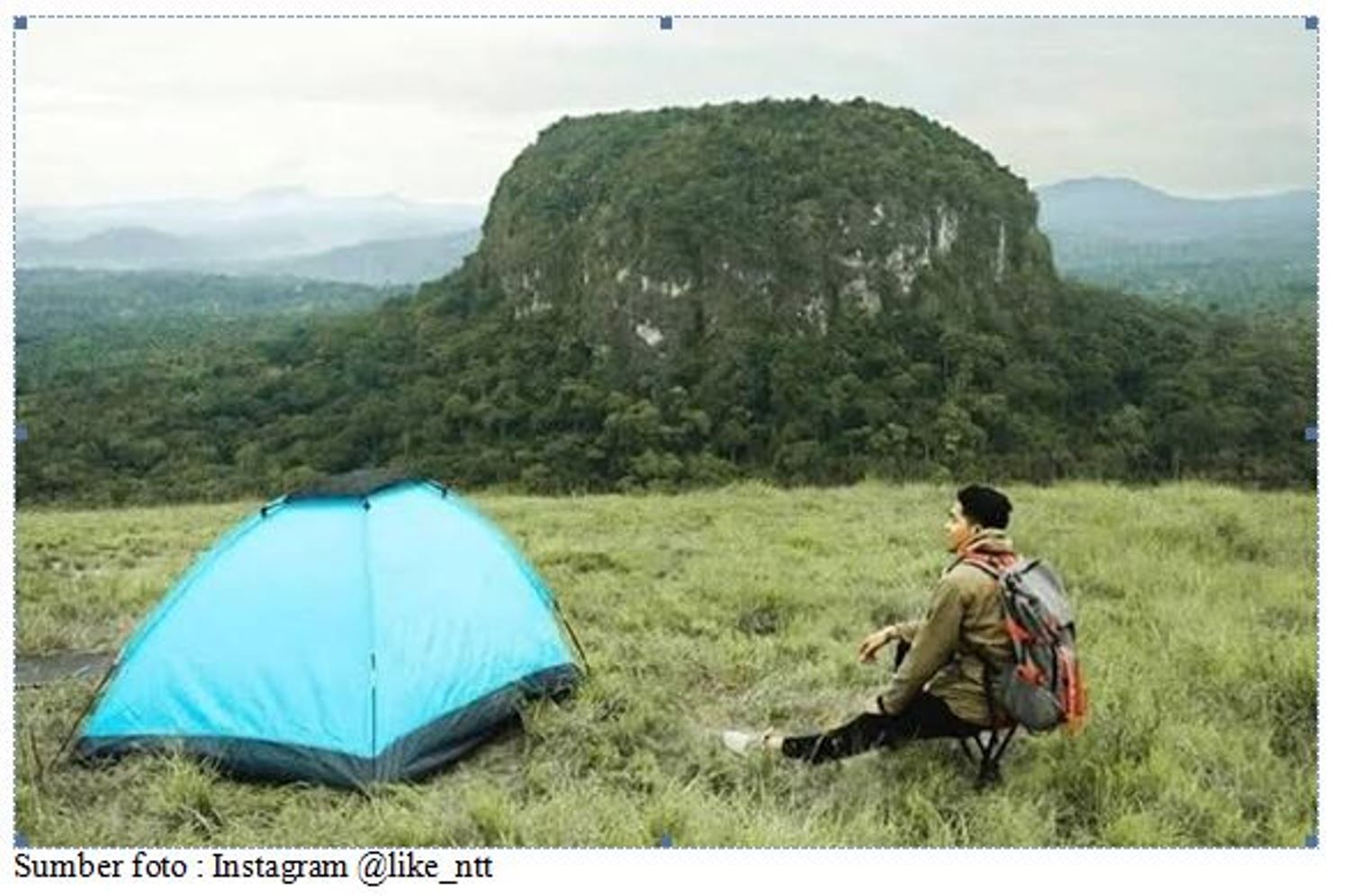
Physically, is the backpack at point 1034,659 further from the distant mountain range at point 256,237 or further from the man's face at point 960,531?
the distant mountain range at point 256,237

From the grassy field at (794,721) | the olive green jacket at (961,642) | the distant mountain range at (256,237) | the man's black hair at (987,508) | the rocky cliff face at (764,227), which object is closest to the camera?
the grassy field at (794,721)

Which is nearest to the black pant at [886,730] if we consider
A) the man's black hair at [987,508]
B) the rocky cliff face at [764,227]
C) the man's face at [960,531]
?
the man's face at [960,531]

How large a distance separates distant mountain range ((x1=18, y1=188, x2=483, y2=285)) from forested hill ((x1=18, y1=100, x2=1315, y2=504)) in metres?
1.23

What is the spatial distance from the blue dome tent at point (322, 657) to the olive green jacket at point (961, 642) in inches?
74.6

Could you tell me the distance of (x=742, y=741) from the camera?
16.6 ft

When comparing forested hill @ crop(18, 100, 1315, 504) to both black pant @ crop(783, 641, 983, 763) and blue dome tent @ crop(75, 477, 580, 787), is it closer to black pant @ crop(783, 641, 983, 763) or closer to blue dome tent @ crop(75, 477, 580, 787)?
blue dome tent @ crop(75, 477, 580, 787)

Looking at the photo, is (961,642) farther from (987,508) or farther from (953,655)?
(987,508)

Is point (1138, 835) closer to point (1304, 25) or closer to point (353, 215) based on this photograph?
point (1304, 25)

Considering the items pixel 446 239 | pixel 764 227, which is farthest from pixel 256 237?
pixel 764 227

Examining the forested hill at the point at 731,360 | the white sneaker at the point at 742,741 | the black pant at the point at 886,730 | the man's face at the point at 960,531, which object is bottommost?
the white sneaker at the point at 742,741

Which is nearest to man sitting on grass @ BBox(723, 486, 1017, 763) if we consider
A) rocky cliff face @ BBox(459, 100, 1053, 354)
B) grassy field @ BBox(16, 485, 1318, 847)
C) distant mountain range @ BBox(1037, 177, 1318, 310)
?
grassy field @ BBox(16, 485, 1318, 847)

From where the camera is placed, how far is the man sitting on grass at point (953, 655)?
4.51 m

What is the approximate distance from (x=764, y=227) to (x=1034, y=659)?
5645 centimetres

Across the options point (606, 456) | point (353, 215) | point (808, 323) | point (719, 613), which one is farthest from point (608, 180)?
point (719, 613)
